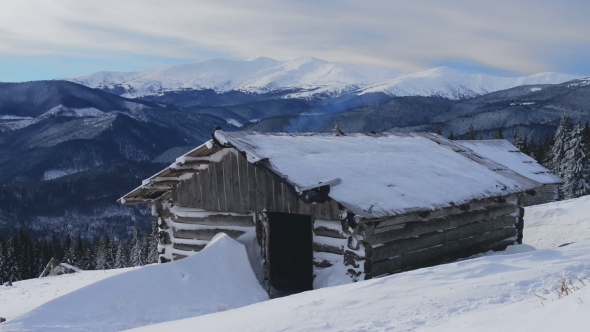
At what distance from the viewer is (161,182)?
12922mm

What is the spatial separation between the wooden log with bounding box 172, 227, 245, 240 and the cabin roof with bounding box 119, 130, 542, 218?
51.7 inches

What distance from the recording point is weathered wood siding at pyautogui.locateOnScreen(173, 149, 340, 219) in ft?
34.7

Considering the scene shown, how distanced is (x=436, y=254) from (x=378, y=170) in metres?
2.40

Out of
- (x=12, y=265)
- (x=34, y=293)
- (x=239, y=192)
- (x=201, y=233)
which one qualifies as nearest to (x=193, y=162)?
(x=239, y=192)

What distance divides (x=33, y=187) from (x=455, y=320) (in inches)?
7397

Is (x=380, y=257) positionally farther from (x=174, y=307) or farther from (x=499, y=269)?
(x=174, y=307)

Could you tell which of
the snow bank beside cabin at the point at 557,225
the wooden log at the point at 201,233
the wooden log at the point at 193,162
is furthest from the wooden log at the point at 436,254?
the wooden log at the point at 193,162

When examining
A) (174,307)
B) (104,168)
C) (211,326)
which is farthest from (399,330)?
(104,168)

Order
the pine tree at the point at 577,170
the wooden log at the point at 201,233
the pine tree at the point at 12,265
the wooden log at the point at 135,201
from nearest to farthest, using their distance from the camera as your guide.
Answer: the wooden log at the point at 201,233 < the wooden log at the point at 135,201 < the pine tree at the point at 577,170 < the pine tree at the point at 12,265

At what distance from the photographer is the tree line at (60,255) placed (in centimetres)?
5734

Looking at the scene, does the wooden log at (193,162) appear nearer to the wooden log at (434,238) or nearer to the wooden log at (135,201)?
the wooden log at (135,201)

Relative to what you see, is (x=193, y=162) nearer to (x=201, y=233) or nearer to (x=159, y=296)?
(x=201, y=233)

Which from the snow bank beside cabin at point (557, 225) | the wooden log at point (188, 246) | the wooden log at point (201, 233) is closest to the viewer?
the wooden log at point (201, 233)

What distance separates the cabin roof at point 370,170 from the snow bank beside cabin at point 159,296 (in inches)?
89.4
